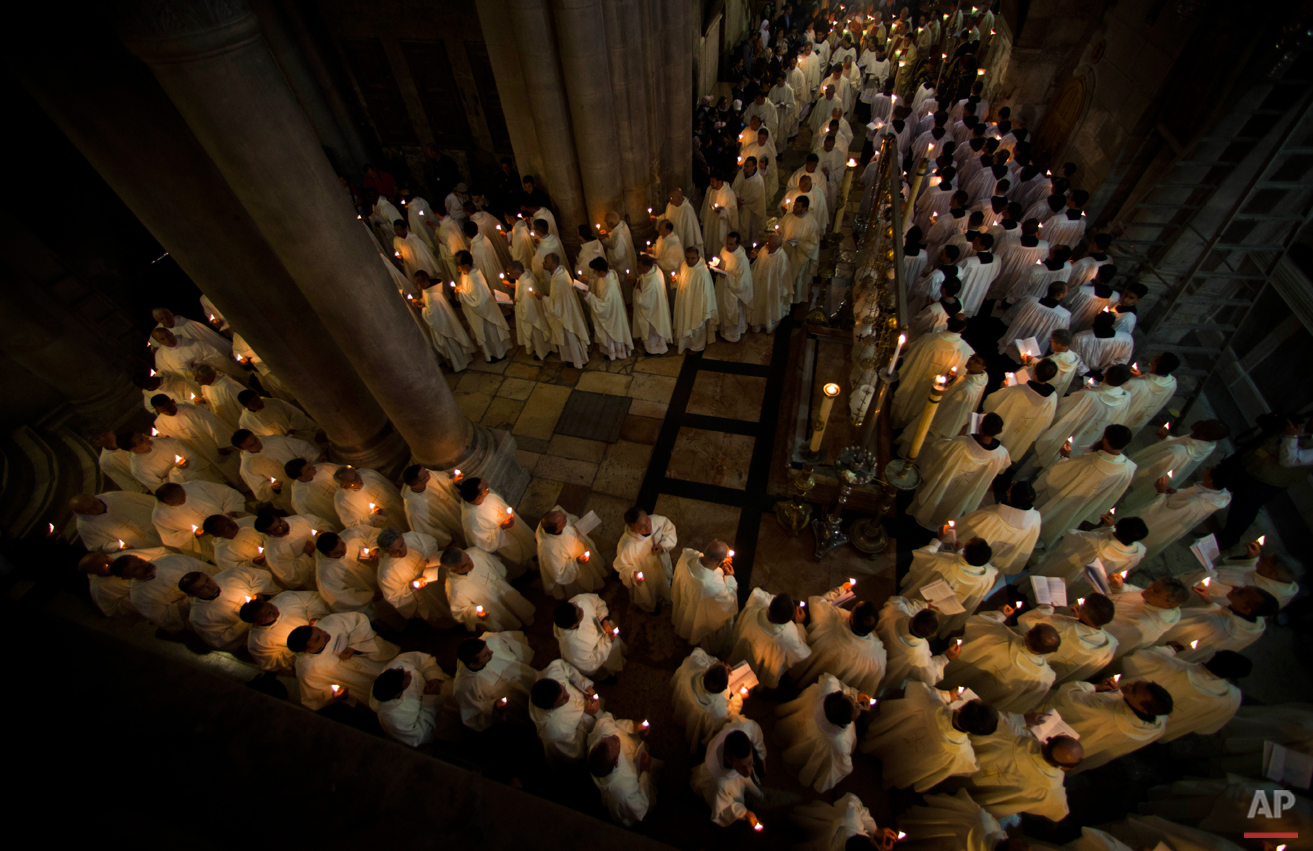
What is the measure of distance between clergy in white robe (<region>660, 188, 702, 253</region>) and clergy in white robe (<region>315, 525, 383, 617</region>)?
22.5 feet

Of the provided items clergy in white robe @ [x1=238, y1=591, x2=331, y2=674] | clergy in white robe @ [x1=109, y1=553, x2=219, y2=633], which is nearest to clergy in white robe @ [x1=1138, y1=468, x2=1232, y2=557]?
clergy in white robe @ [x1=238, y1=591, x2=331, y2=674]

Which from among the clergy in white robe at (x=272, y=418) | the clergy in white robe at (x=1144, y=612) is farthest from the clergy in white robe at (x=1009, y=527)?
the clergy in white robe at (x=272, y=418)

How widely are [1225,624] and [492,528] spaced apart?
21.7ft

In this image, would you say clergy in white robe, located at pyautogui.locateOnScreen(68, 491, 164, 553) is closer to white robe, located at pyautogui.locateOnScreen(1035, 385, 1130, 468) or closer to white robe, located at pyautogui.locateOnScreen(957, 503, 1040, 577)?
white robe, located at pyautogui.locateOnScreen(957, 503, 1040, 577)

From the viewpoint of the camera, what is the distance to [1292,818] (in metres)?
3.32

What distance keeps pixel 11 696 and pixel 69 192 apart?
35.8 feet

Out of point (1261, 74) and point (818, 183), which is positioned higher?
point (1261, 74)

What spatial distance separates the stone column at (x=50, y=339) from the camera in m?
7.26

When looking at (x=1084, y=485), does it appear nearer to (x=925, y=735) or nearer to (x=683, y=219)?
(x=925, y=735)

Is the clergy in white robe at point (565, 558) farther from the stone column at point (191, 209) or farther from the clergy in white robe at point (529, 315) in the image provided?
the clergy in white robe at point (529, 315)

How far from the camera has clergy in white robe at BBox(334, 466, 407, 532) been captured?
5.63 meters

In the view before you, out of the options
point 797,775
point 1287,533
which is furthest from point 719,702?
point 1287,533

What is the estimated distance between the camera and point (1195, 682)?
3.99m

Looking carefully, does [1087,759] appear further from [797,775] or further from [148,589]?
[148,589]
